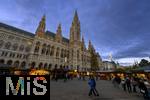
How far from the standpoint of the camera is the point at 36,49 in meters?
52.6

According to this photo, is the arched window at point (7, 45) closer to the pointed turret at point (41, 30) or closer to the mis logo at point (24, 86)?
the pointed turret at point (41, 30)

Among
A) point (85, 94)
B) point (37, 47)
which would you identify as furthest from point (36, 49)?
point (85, 94)

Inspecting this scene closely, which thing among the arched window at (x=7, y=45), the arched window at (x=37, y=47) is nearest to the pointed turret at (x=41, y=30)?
the arched window at (x=37, y=47)

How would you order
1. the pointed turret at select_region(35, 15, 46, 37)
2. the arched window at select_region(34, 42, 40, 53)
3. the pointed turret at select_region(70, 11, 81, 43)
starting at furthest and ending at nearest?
1. the pointed turret at select_region(70, 11, 81, 43)
2. the pointed turret at select_region(35, 15, 46, 37)
3. the arched window at select_region(34, 42, 40, 53)

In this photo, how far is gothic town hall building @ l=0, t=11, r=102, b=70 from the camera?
1722 inches

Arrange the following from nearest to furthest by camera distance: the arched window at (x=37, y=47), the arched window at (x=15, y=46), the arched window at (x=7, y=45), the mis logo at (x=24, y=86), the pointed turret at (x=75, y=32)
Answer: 1. the mis logo at (x=24, y=86)
2. the arched window at (x=7, y=45)
3. the arched window at (x=15, y=46)
4. the arched window at (x=37, y=47)
5. the pointed turret at (x=75, y=32)

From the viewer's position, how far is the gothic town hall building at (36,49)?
144ft

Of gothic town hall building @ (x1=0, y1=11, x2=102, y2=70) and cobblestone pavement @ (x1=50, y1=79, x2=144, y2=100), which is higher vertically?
gothic town hall building @ (x1=0, y1=11, x2=102, y2=70)

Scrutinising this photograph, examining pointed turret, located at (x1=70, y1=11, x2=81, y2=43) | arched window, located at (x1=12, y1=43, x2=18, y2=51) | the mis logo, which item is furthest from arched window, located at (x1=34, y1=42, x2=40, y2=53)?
the mis logo

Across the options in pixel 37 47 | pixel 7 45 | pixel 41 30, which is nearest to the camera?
pixel 7 45

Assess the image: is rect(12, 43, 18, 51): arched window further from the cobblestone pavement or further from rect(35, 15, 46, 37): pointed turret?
the cobblestone pavement

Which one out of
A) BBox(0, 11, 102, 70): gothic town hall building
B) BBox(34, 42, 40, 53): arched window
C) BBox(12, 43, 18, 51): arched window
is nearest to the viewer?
BBox(0, 11, 102, 70): gothic town hall building

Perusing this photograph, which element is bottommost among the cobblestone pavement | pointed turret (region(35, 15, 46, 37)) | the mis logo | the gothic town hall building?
the cobblestone pavement

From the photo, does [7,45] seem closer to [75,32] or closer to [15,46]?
[15,46]
